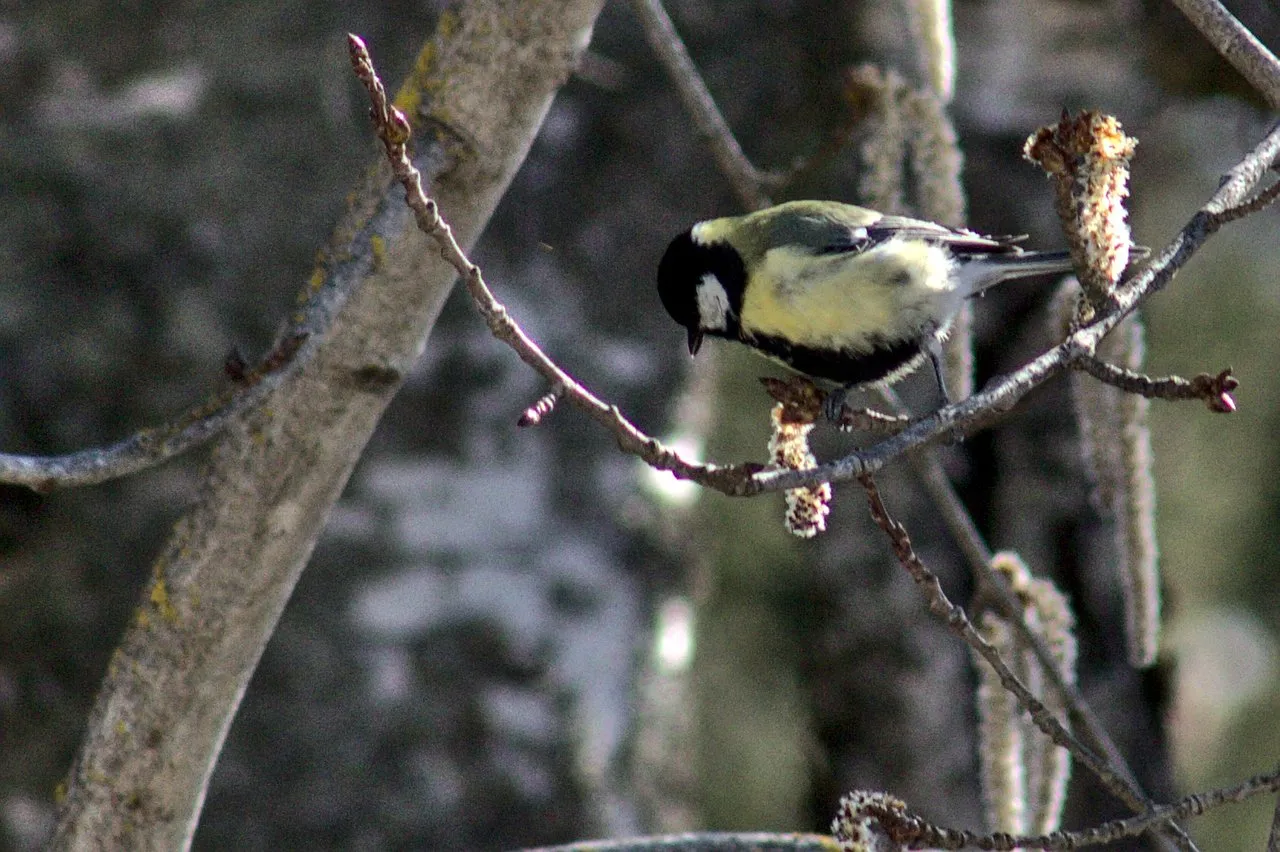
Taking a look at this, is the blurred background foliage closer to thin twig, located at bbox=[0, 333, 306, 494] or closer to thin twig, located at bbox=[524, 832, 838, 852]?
thin twig, located at bbox=[524, 832, 838, 852]

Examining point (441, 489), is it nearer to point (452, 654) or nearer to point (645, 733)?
point (452, 654)

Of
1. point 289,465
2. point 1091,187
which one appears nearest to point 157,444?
point 289,465

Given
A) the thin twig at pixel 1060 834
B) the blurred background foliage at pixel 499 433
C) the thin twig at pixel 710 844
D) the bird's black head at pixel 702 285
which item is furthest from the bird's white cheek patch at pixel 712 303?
the thin twig at pixel 1060 834

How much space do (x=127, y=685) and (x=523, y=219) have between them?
129 centimetres

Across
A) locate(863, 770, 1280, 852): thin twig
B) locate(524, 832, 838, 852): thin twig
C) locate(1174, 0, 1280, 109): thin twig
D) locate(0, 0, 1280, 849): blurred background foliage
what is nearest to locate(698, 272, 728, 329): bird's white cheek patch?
locate(0, 0, 1280, 849): blurred background foliage

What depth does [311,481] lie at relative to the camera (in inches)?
51.0

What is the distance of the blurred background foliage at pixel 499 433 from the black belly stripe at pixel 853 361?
0.65 metres

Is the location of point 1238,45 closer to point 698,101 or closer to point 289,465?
point 698,101

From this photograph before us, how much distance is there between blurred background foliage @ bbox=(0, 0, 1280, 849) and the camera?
218 cm

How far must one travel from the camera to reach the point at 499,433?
2289mm

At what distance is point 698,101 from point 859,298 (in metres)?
0.28

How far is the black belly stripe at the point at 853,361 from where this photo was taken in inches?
66.0

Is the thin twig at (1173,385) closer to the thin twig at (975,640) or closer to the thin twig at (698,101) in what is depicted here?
the thin twig at (975,640)

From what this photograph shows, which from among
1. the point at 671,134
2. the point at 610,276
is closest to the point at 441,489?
the point at 610,276
